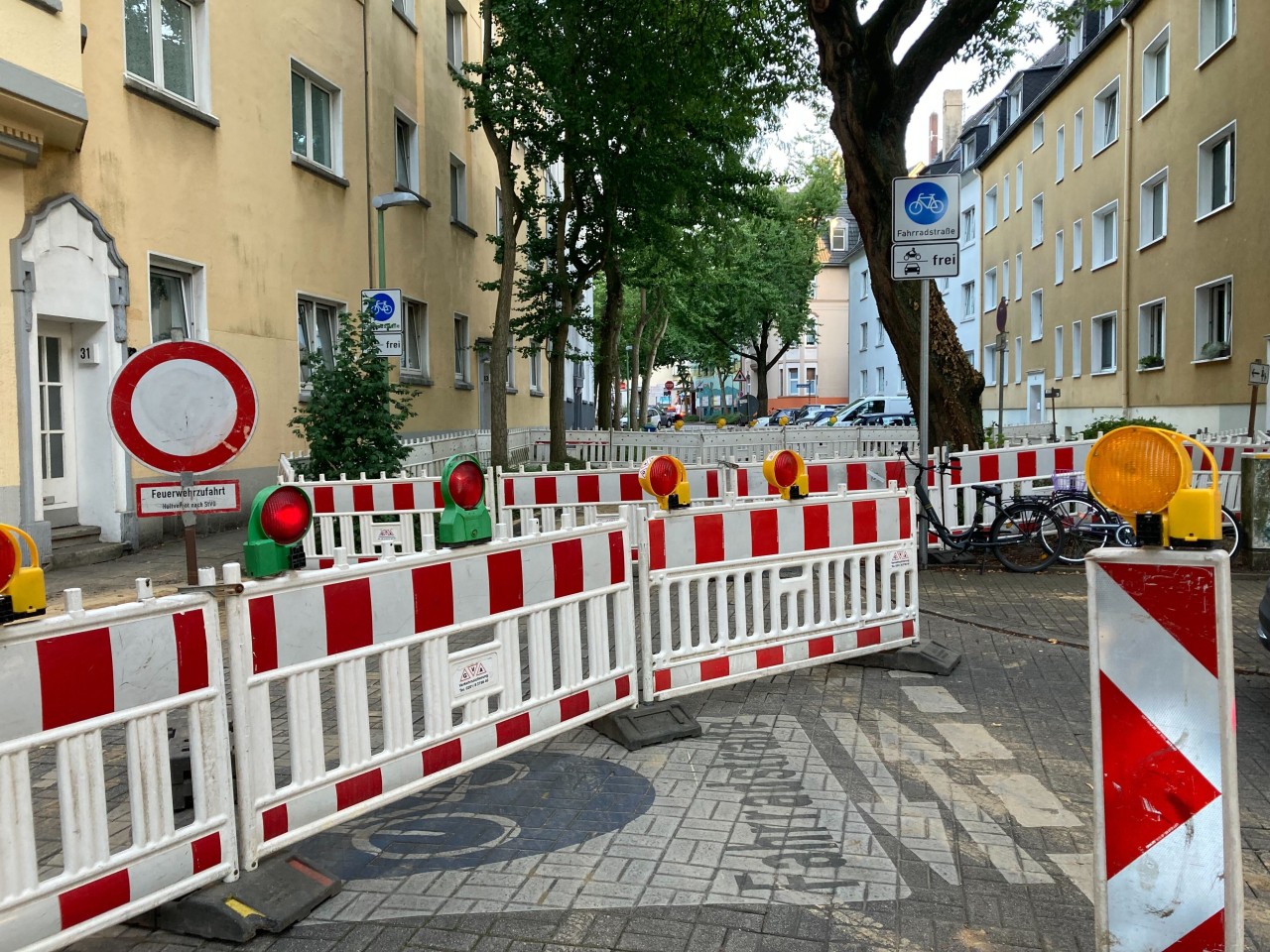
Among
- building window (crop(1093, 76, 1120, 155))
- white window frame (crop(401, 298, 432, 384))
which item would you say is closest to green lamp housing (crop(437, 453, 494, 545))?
white window frame (crop(401, 298, 432, 384))

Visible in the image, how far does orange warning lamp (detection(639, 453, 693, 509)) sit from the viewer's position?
19.1 ft

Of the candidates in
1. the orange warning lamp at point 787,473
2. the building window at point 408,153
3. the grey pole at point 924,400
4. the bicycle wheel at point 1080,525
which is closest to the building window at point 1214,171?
the bicycle wheel at point 1080,525

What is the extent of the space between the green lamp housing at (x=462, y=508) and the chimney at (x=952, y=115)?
5474 centimetres

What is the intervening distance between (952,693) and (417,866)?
3.50m

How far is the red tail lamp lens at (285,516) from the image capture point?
3.68m

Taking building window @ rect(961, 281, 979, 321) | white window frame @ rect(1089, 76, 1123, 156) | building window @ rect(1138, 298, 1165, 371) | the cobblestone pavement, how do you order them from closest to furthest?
the cobblestone pavement, building window @ rect(1138, 298, 1165, 371), white window frame @ rect(1089, 76, 1123, 156), building window @ rect(961, 281, 979, 321)

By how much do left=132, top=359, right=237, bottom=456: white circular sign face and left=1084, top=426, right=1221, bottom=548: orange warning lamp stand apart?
3.51 m

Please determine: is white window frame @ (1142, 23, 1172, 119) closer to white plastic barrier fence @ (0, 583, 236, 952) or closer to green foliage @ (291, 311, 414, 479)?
green foliage @ (291, 311, 414, 479)

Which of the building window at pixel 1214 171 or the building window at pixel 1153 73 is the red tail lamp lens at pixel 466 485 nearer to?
the building window at pixel 1214 171

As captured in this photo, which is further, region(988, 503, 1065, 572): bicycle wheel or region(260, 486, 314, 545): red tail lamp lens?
region(988, 503, 1065, 572): bicycle wheel

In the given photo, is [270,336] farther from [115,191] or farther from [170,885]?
[170,885]

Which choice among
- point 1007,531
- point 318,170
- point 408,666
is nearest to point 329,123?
point 318,170

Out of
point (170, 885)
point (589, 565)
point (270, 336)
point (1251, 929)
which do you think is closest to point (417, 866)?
point (170, 885)

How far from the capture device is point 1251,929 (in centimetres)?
336
